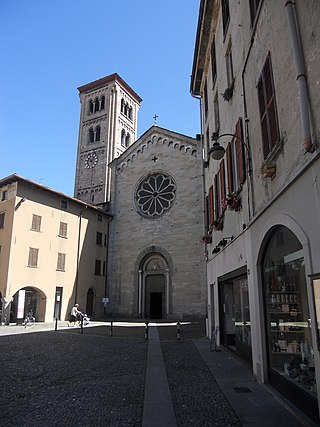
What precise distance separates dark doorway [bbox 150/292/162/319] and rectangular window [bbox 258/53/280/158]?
2412cm

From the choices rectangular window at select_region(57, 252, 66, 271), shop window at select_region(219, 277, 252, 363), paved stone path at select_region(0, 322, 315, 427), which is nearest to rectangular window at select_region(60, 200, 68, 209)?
rectangular window at select_region(57, 252, 66, 271)

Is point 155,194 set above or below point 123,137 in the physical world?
below

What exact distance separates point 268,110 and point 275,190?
1.58m

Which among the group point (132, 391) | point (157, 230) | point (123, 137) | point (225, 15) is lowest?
point (132, 391)

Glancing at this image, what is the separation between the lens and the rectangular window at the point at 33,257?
2459 cm

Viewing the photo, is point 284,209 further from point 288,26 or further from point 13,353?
point 13,353

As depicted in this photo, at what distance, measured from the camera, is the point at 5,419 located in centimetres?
488

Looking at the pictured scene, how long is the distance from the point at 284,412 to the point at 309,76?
4871 millimetres

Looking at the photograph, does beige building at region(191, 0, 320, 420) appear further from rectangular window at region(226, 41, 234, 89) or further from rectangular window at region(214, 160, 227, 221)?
rectangular window at region(214, 160, 227, 221)

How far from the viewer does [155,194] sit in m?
31.0

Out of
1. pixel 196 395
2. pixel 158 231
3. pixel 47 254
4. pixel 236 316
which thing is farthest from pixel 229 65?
pixel 47 254

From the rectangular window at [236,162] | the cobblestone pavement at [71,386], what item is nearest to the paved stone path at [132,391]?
the cobblestone pavement at [71,386]

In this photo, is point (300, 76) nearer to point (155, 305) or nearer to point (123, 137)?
point (155, 305)

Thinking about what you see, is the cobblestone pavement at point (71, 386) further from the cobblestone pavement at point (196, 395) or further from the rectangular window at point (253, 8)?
the rectangular window at point (253, 8)
